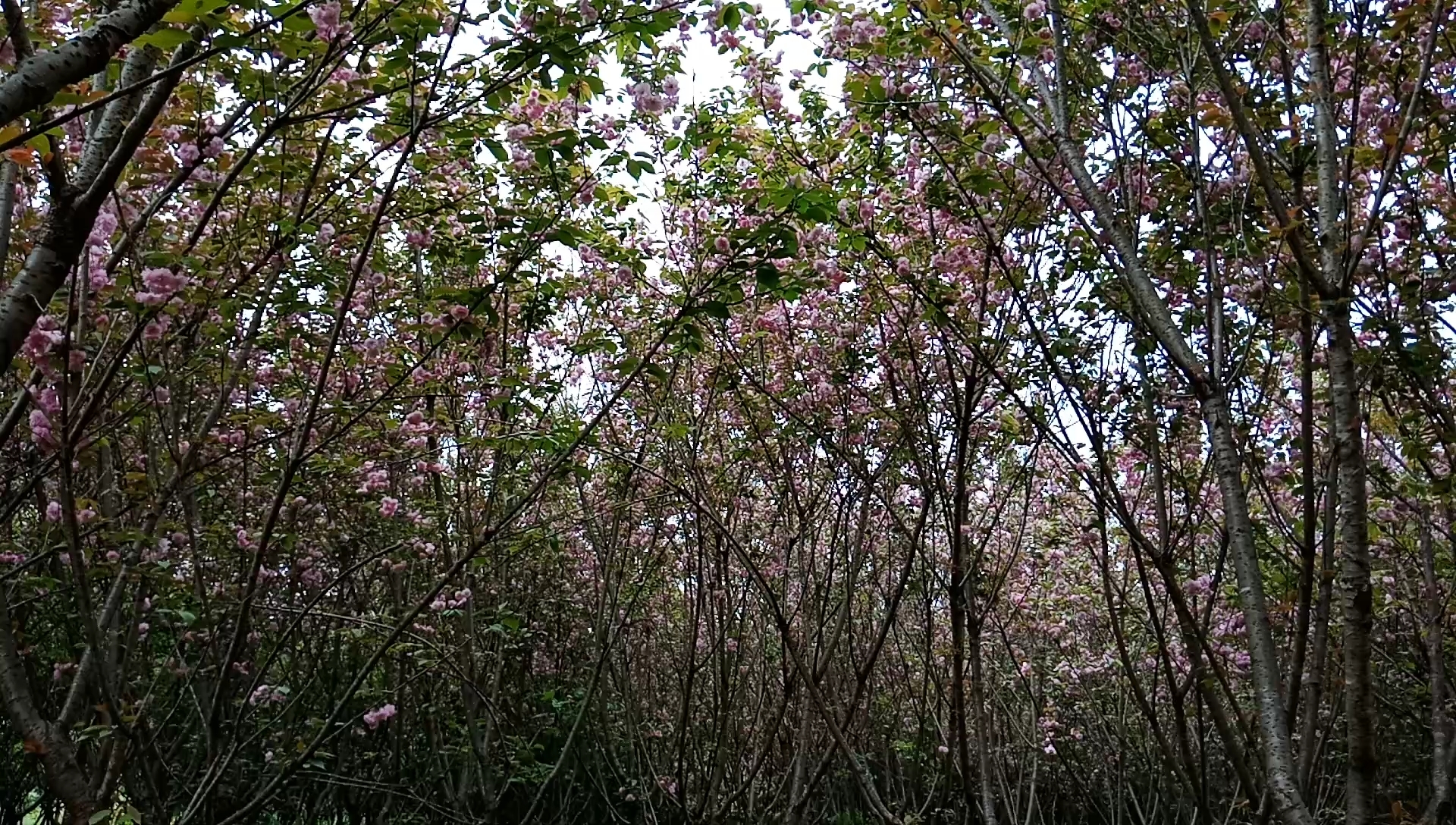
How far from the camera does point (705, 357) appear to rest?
6.57 metres

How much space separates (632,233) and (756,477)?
2420mm

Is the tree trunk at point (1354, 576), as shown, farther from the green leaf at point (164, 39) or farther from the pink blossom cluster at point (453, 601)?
the pink blossom cluster at point (453, 601)

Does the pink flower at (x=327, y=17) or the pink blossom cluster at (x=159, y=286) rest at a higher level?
the pink flower at (x=327, y=17)

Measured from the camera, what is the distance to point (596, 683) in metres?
5.98

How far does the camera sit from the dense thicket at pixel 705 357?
2811 mm

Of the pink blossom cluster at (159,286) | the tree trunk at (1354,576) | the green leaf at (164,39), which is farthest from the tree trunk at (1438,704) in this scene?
the pink blossom cluster at (159,286)

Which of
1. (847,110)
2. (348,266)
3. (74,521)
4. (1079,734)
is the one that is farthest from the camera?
(1079,734)

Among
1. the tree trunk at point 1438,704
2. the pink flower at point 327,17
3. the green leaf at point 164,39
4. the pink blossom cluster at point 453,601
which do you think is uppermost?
the pink flower at point 327,17

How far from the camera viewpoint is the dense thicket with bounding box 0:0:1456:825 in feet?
9.22

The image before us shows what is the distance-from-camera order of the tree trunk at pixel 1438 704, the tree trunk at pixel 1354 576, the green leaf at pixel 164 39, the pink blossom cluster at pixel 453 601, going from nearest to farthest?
A: the green leaf at pixel 164 39 → the tree trunk at pixel 1354 576 → the tree trunk at pixel 1438 704 → the pink blossom cluster at pixel 453 601

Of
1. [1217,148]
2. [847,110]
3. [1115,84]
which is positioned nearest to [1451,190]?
[1217,148]

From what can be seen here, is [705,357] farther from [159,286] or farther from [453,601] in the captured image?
[159,286]

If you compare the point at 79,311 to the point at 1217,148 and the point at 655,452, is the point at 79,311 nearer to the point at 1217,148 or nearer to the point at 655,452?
the point at 655,452

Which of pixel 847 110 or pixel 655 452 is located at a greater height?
pixel 847 110
